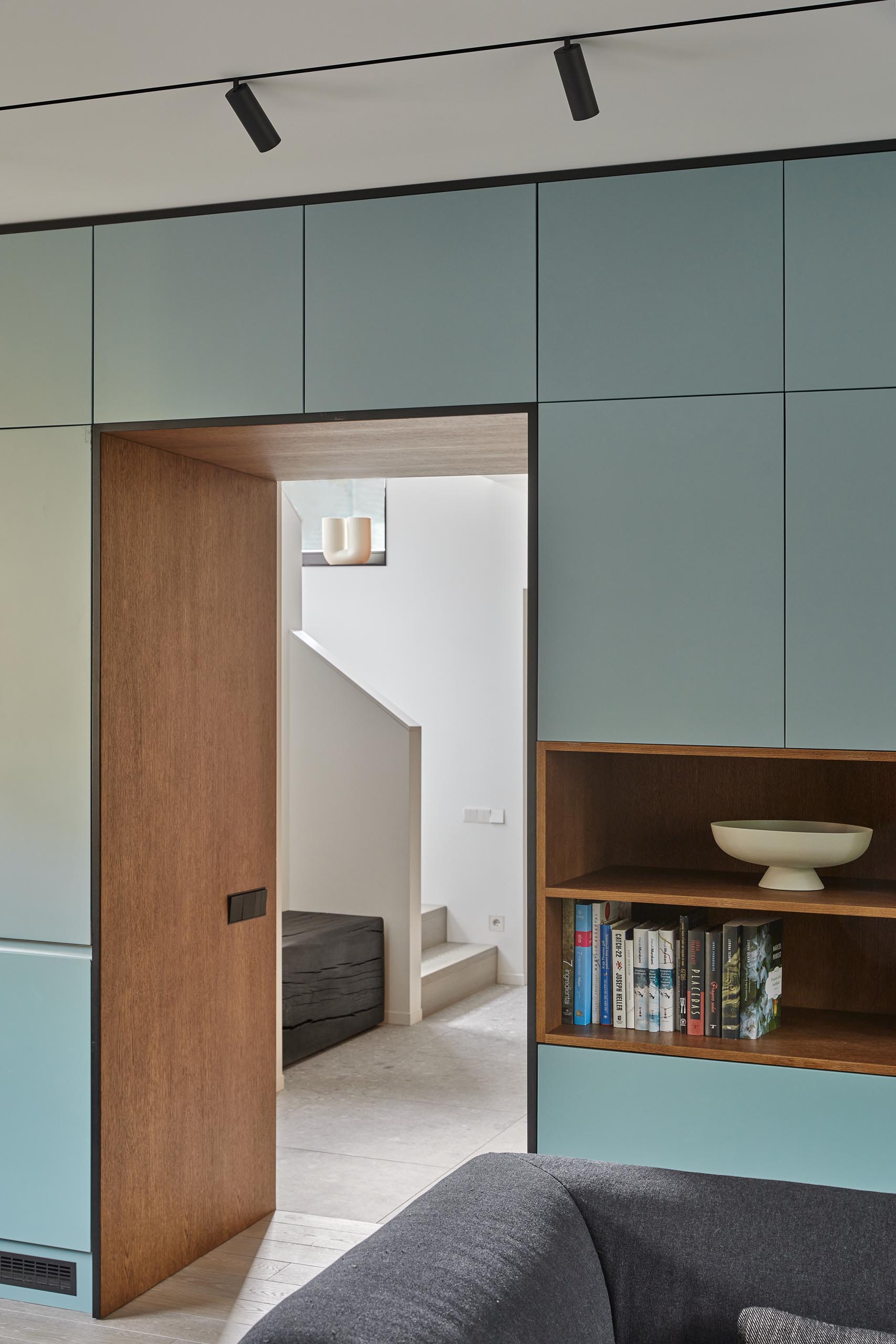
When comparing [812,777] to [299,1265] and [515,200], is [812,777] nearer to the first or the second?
[515,200]

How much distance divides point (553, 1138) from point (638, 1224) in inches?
42.7

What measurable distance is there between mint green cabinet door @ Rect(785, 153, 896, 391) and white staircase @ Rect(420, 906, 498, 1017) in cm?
489

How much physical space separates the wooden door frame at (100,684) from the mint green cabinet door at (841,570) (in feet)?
1.90

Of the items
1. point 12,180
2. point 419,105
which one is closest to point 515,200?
point 419,105

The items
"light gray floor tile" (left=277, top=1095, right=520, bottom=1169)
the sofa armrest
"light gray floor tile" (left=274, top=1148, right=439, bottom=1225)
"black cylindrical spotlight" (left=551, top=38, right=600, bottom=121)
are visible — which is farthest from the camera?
"light gray floor tile" (left=277, top=1095, right=520, bottom=1169)

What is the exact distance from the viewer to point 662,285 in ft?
9.52

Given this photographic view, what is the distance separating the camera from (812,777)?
3.38 meters

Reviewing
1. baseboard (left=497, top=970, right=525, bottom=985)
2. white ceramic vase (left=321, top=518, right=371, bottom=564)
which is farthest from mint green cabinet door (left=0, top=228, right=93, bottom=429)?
baseboard (left=497, top=970, right=525, bottom=985)

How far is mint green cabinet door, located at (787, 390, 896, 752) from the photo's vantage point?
2748 mm

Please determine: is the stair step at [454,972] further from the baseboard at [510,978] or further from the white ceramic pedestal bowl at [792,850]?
the white ceramic pedestal bowl at [792,850]

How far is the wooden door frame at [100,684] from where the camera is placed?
9.86 ft

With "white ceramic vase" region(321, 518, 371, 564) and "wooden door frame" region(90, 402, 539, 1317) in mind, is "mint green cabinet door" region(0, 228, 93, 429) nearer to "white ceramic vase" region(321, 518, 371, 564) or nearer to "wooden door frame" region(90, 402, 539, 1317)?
"wooden door frame" region(90, 402, 539, 1317)

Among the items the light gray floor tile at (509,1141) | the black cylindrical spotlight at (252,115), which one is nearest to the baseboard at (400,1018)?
the light gray floor tile at (509,1141)

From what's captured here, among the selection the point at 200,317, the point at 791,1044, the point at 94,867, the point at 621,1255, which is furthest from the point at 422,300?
the point at 621,1255
